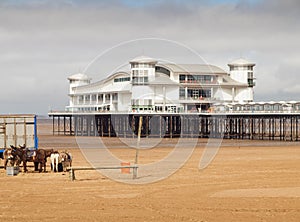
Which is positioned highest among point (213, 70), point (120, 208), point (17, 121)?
point (213, 70)

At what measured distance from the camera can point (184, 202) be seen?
17281mm

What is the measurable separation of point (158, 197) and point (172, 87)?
54546 millimetres

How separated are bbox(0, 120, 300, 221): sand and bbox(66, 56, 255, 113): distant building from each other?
46608 millimetres

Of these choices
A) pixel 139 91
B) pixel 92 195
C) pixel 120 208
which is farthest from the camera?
pixel 139 91

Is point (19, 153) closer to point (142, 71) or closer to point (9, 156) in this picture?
point (9, 156)

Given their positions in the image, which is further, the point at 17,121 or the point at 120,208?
the point at 17,121

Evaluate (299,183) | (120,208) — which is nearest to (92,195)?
(120,208)

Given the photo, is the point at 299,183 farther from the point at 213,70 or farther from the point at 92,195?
the point at 213,70

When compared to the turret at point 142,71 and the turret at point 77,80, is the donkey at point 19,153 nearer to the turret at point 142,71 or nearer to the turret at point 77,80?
the turret at point 142,71

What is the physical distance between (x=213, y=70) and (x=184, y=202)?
57956mm

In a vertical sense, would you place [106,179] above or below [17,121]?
below

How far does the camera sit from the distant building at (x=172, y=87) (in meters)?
72.6

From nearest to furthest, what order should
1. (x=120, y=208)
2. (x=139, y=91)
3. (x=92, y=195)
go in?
(x=120, y=208) < (x=92, y=195) < (x=139, y=91)

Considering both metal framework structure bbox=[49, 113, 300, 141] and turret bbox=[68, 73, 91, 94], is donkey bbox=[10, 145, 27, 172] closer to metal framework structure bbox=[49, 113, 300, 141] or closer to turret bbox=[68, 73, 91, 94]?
metal framework structure bbox=[49, 113, 300, 141]
